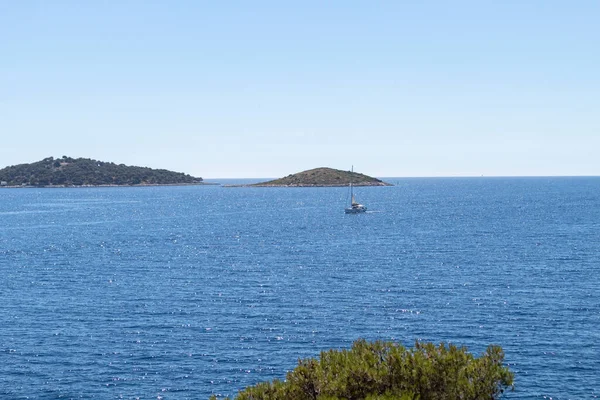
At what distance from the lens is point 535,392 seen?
155 feet

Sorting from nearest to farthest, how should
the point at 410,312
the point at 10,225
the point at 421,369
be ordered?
the point at 421,369
the point at 410,312
the point at 10,225

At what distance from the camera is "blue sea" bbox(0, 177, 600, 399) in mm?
51406

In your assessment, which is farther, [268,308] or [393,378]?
[268,308]

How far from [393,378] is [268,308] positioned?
1840 inches

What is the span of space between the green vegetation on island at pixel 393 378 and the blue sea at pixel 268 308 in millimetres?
21626

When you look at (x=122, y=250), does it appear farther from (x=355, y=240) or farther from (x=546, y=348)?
(x=546, y=348)

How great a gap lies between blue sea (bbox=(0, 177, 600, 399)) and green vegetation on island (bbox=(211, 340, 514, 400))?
21626 millimetres

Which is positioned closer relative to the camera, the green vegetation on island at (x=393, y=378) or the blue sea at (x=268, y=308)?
the green vegetation on island at (x=393, y=378)

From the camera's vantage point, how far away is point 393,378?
2714cm

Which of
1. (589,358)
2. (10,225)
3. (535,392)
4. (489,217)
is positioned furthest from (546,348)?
(10,225)

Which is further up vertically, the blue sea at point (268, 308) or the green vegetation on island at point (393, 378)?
A: the green vegetation on island at point (393, 378)

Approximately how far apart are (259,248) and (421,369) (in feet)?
340

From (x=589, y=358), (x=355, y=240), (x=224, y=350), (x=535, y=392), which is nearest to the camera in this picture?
(x=535, y=392)

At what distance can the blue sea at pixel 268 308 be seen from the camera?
51.4 metres
